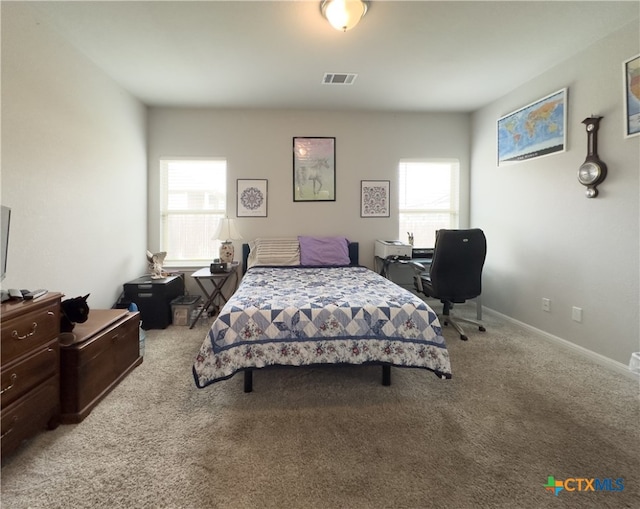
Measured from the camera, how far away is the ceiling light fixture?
199cm

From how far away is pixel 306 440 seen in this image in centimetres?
157

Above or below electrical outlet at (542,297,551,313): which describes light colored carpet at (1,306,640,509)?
below

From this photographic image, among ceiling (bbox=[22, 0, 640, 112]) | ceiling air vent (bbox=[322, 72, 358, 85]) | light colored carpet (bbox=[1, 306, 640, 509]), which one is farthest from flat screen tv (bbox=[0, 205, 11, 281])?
ceiling air vent (bbox=[322, 72, 358, 85])

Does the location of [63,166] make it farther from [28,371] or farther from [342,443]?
[342,443]

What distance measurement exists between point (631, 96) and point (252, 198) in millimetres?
3807

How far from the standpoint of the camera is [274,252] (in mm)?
3824

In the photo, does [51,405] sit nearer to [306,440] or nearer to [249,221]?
[306,440]

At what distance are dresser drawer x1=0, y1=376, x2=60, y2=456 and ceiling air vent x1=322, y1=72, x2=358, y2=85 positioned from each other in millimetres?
3350

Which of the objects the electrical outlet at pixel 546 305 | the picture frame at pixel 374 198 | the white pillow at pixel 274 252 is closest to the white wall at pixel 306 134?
the picture frame at pixel 374 198

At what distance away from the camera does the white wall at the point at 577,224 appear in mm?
2322

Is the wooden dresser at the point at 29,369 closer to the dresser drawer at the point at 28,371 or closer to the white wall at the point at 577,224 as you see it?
the dresser drawer at the point at 28,371

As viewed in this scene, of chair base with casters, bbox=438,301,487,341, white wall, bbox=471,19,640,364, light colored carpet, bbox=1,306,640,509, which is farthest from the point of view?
chair base with casters, bbox=438,301,487,341

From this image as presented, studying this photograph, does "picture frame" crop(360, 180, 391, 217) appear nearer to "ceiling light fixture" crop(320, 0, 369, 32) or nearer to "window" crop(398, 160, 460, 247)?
"window" crop(398, 160, 460, 247)

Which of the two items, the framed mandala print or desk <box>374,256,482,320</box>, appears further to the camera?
the framed mandala print
